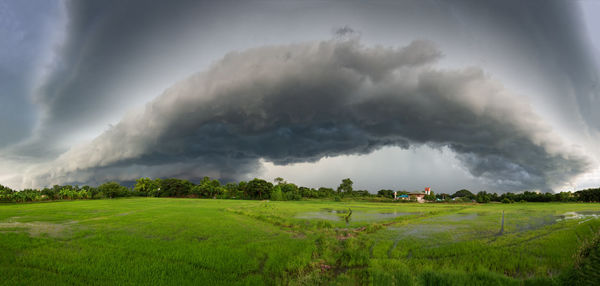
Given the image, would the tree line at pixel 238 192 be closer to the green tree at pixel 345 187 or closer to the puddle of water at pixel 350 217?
the green tree at pixel 345 187

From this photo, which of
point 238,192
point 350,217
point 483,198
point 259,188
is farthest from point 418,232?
point 483,198

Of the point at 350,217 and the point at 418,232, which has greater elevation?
the point at 418,232

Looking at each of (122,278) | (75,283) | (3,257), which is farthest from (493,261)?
(3,257)

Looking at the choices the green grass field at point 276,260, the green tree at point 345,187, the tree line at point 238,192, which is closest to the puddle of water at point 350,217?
the green grass field at point 276,260

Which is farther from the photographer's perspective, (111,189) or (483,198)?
(483,198)

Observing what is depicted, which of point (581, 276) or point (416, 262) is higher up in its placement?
point (581, 276)

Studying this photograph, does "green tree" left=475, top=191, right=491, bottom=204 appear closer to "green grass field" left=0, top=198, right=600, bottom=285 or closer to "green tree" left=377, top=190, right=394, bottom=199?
"green tree" left=377, top=190, right=394, bottom=199

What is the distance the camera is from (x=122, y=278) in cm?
834

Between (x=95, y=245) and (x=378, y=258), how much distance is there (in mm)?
15382

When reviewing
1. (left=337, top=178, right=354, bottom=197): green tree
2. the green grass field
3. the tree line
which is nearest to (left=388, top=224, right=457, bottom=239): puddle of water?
the green grass field

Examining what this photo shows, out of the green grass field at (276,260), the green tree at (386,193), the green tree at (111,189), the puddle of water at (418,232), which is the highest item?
the green grass field at (276,260)

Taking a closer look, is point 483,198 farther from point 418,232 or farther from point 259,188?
point 418,232

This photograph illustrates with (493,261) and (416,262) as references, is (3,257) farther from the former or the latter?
(493,261)

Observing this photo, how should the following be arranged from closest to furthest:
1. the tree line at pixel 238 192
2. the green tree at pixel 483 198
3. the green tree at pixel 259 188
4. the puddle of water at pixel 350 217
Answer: the puddle of water at pixel 350 217, the tree line at pixel 238 192, the green tree at pixel 259 188, the green tree at pixel 483 198
